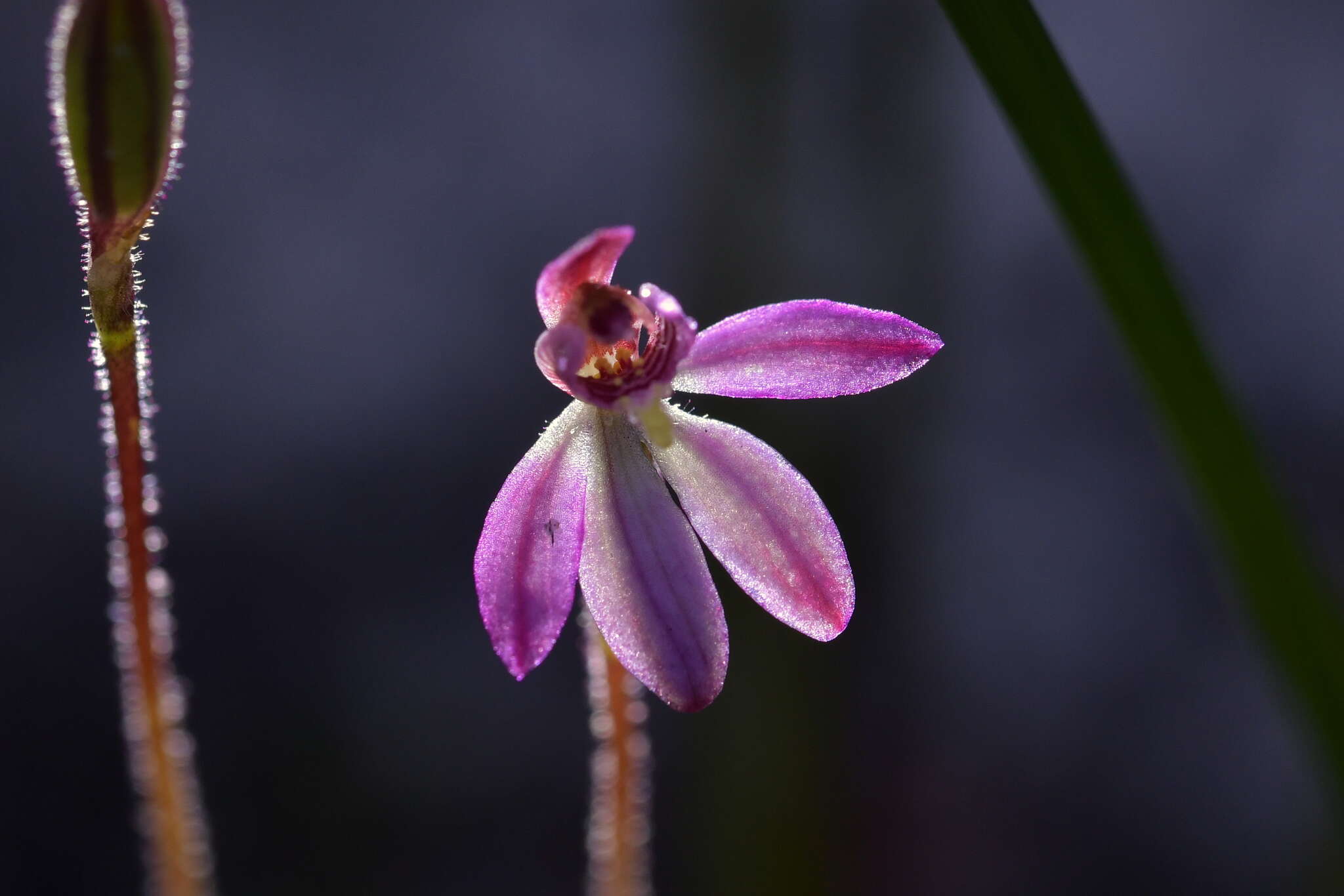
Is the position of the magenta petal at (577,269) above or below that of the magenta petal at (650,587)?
above

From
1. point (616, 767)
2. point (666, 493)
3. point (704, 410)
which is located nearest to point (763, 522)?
point (666, 493)

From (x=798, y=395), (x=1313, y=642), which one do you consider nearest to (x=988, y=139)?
(x=798, y=395)

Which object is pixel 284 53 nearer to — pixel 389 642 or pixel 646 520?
pixel 389 642

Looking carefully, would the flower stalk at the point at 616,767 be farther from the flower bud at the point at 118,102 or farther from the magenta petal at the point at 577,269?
the flower bud at the point at 118,102

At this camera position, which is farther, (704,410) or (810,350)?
(704,410)

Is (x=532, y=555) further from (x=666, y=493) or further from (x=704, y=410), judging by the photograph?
(x=704, y=410)

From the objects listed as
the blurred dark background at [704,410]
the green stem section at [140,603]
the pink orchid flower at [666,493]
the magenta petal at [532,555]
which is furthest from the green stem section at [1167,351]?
the blurred dark background at [704,410]
